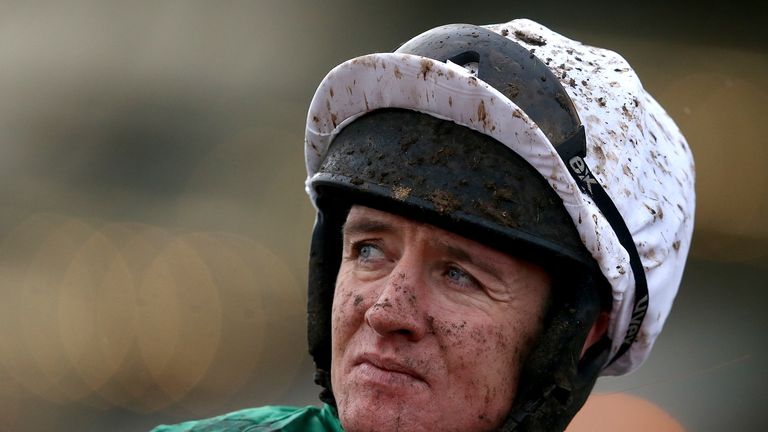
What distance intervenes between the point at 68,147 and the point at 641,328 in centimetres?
553

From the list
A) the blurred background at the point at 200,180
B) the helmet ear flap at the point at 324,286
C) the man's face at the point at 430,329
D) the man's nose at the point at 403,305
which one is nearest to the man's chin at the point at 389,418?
the man's face at the point at 430,329

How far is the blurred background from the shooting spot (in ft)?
19.1

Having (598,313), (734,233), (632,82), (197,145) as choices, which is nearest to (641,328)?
(598,313)

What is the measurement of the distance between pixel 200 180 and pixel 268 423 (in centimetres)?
446

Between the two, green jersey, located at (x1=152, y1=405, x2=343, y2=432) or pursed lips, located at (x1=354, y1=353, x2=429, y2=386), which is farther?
green jersey, located at (x1=152, y1=405, x2=343, y2=432)

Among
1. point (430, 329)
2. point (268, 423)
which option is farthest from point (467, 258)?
point (268, 423)

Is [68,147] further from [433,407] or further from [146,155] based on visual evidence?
[433,407]

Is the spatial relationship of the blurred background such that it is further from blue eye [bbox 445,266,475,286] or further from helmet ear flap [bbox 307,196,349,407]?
blue eye [bbox 445,266,475,286]

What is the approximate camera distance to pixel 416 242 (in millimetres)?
2375

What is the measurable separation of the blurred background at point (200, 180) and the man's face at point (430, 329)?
122 inches

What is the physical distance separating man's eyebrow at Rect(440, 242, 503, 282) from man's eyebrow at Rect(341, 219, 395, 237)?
4.9 inches

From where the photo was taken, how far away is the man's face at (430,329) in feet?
7.59

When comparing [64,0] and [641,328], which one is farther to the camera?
[64,0]

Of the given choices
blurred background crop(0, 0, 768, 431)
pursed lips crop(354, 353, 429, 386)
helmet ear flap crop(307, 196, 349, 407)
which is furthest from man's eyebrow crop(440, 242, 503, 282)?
blurred background crop(0, 0, 768, 431)
